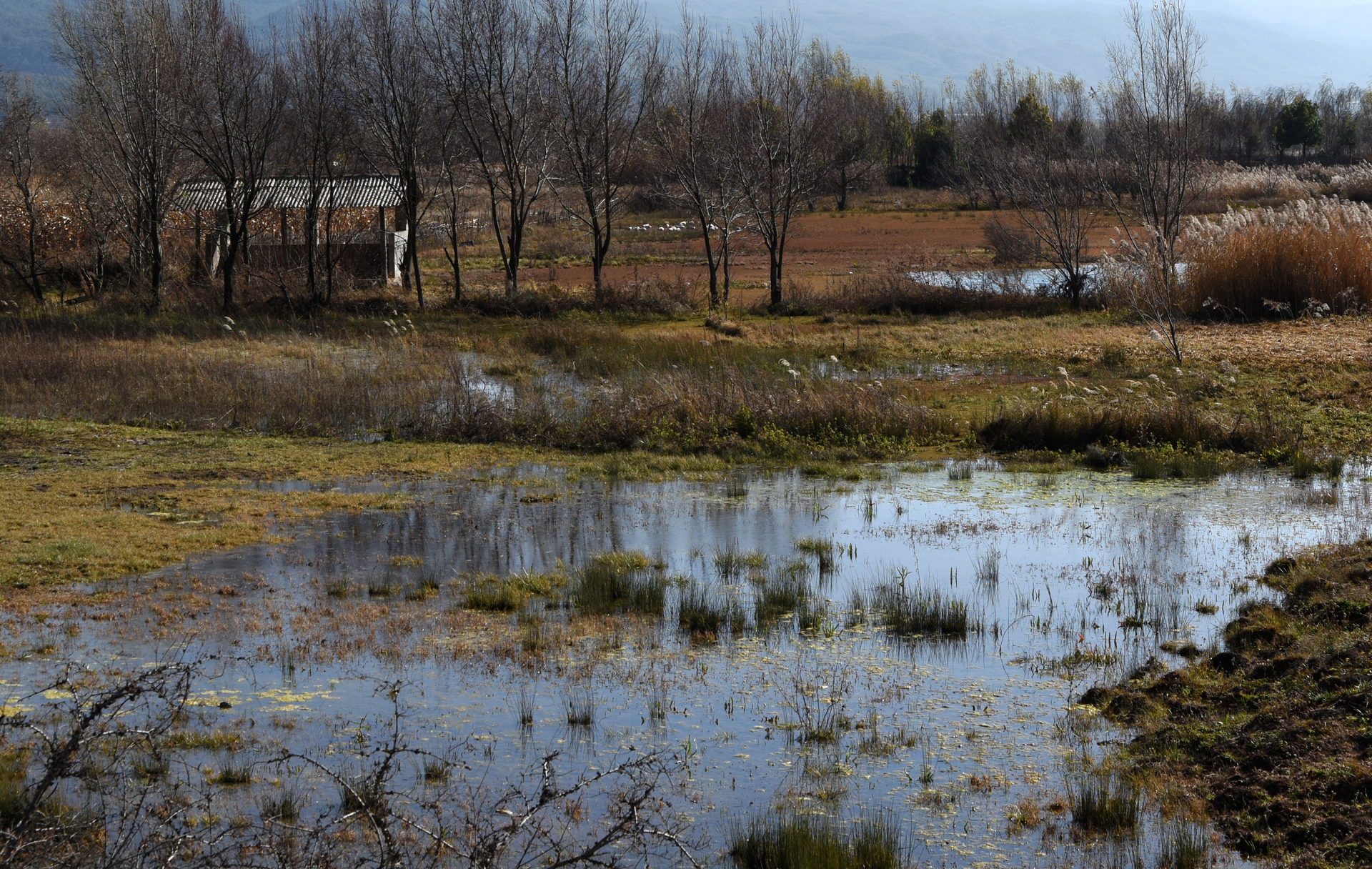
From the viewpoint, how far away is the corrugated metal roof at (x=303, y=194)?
37219 millimetres

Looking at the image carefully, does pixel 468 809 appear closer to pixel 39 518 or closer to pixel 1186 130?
pixel 39 518

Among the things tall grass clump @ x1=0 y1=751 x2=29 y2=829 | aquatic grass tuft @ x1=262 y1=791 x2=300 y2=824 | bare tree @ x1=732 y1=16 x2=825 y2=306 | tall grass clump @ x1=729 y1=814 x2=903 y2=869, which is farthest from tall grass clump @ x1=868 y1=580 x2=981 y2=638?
bare tree @ x1=732 y1=16 x2=825 y2=306

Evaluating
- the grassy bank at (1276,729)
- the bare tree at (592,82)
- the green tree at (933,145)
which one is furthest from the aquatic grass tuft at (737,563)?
the green tree at (933,145)

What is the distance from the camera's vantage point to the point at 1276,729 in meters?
6.18

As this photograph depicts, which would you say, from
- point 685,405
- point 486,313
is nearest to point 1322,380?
point 685,405

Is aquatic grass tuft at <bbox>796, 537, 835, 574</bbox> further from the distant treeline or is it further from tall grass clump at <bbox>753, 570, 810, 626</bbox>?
the distant treeline

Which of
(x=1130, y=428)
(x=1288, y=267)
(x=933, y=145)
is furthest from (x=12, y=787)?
(x=933, y=145)

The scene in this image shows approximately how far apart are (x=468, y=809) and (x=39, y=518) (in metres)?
7.88

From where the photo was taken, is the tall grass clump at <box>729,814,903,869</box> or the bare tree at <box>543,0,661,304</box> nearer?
the tall grass clump at <box>729,814,903,869</box>

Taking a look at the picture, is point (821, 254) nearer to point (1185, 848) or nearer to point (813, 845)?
point (1185, 848)

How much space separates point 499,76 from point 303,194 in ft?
31.7

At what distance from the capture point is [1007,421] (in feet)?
54.0

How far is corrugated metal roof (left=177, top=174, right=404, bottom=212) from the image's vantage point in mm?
37219

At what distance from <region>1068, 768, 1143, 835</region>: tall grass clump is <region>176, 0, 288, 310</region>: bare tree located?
30226mm
